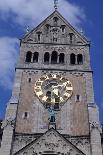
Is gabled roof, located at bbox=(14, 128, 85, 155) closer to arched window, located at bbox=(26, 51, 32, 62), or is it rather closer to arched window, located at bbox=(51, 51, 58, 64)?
arched window, located at bbox=(51, 51, 58, 64)

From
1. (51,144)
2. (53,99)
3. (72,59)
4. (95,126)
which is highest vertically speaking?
(72,59)

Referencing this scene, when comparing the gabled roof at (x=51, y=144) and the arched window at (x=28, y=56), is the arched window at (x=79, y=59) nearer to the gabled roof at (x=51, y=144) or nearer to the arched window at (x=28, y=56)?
the arched window at (x=28, y=56)

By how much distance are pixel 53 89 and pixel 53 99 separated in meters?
1.40

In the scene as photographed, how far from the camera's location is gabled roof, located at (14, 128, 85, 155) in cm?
3800

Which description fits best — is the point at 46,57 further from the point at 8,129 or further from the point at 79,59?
the point at 8,129

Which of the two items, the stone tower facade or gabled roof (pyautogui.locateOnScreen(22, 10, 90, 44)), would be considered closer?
the stone tower facade

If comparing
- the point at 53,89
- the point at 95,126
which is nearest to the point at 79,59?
the point at 53,89

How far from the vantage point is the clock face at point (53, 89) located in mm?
42812

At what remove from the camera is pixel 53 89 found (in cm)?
4375

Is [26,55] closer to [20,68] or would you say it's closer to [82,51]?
[20,68]

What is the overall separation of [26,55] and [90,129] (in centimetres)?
1256

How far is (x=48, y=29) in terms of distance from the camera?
51.4 metres

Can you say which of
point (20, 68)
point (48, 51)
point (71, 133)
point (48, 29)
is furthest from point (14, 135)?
point (48, 29)

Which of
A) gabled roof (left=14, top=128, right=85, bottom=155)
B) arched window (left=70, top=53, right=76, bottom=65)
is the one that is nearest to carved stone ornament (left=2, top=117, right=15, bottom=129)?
gabled roof (left=14, top=128, right=85, bottom=155)
